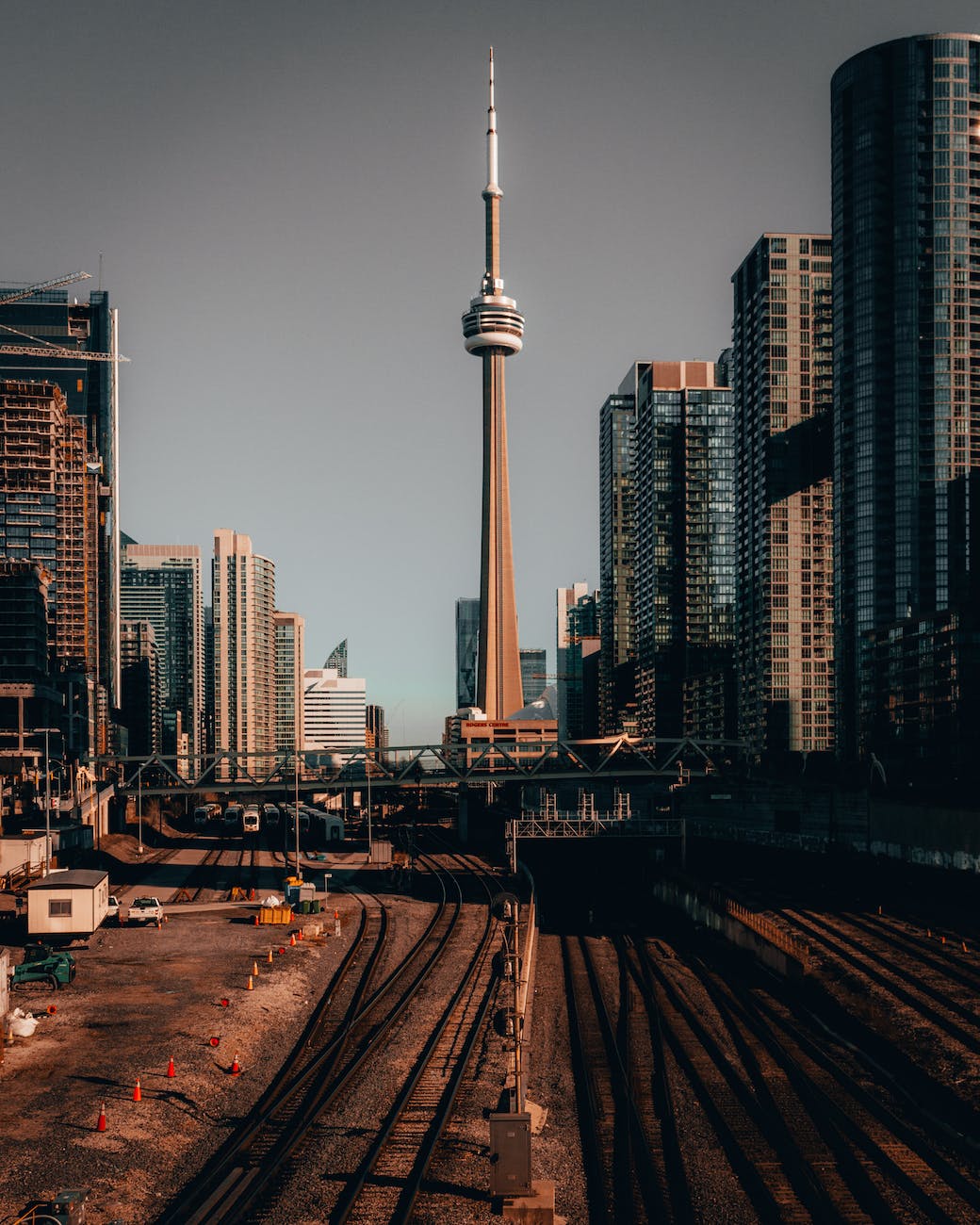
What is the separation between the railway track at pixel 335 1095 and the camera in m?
33.5

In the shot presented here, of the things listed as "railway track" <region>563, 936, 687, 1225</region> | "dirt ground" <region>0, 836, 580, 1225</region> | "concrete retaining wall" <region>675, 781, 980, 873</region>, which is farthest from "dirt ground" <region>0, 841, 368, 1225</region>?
"concrete retaining wall" <region>675, 781, 980, 873</region>

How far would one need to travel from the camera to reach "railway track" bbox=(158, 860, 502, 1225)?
3353 centimetres

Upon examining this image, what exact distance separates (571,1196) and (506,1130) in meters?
3.65

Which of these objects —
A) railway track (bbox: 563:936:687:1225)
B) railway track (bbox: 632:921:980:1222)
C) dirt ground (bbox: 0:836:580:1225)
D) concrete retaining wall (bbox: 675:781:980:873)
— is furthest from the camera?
concrete retaining wall (bbox: 675:781:980:873)

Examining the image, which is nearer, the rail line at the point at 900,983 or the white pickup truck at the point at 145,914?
the rail line at the point at 900,983

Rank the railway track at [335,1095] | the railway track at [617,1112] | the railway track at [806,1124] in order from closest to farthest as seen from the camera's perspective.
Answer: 1. the railway track at [335,1095]
2. the railway track at [617,1112]
3. the railway track at [806,1124]

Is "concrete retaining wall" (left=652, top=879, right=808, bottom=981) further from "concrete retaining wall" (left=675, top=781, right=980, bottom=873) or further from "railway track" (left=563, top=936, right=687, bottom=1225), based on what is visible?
"concrete retaining wall" (left=675, top=781, right=980, bottom=873)

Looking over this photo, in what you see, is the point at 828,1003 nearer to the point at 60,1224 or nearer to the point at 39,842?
the point at 60,1224

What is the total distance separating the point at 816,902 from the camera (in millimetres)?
92938

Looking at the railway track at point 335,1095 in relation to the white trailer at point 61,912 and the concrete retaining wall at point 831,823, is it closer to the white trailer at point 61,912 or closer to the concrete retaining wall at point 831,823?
the white trailer at point 61,912

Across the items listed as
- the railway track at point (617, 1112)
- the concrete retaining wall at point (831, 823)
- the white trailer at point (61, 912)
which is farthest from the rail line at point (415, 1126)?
the concrete retaining wall at point (831, 823)

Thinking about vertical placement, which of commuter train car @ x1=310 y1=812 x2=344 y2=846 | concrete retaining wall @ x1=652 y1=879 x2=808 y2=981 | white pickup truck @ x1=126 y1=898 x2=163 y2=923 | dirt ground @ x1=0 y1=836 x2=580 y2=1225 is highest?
dirt ground @ x1=0 y1=836 x2=580 y2=1225

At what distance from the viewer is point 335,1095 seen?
4272cm

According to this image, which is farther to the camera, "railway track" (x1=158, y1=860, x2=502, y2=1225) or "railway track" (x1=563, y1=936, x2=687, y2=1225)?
"railway track" (x1=563, y1=936, x2=687, y2=1225)
